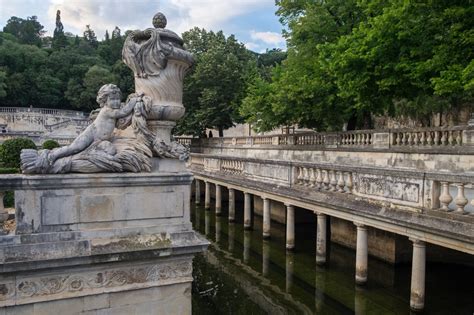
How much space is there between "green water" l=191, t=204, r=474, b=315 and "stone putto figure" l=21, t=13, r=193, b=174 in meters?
6.35

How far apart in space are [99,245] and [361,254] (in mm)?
8175

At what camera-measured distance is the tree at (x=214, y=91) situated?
37.9 m

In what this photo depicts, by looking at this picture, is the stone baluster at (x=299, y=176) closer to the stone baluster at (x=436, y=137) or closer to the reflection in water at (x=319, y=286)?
the reflection in water at (x=319, y=286)

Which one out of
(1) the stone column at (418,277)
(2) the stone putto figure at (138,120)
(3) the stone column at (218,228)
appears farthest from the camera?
(3) the stone column at (218,228)

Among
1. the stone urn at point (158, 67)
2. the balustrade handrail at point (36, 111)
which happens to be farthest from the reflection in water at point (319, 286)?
the balustrade handrail at point (36, 111)

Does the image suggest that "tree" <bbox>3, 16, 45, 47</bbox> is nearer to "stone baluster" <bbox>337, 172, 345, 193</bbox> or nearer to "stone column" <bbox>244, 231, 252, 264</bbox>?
"stone column" <bbox>244, 231, 252, 264</bbox>

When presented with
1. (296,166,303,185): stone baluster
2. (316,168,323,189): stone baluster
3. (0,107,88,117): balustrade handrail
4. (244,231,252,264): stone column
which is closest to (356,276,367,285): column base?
(316,168,323,189): stone baluster

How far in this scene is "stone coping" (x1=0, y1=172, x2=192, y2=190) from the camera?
16.3 ft

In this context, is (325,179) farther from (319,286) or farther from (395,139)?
(395,139)

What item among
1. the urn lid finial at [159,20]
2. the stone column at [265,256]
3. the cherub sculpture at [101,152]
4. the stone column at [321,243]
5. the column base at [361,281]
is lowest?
the stone column at [265,256]

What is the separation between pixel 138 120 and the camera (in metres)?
5.80

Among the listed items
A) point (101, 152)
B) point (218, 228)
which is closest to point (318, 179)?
point (101, 152)

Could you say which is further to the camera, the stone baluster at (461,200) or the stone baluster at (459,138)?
the stone baluster at (459,138)

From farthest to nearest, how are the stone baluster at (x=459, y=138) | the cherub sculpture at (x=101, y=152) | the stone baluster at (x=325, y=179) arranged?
the stone baluster at (x=459, y=138) → the stone baluster at (x=325, y=179) → the cherub sculpture at (x=101, y=152)
